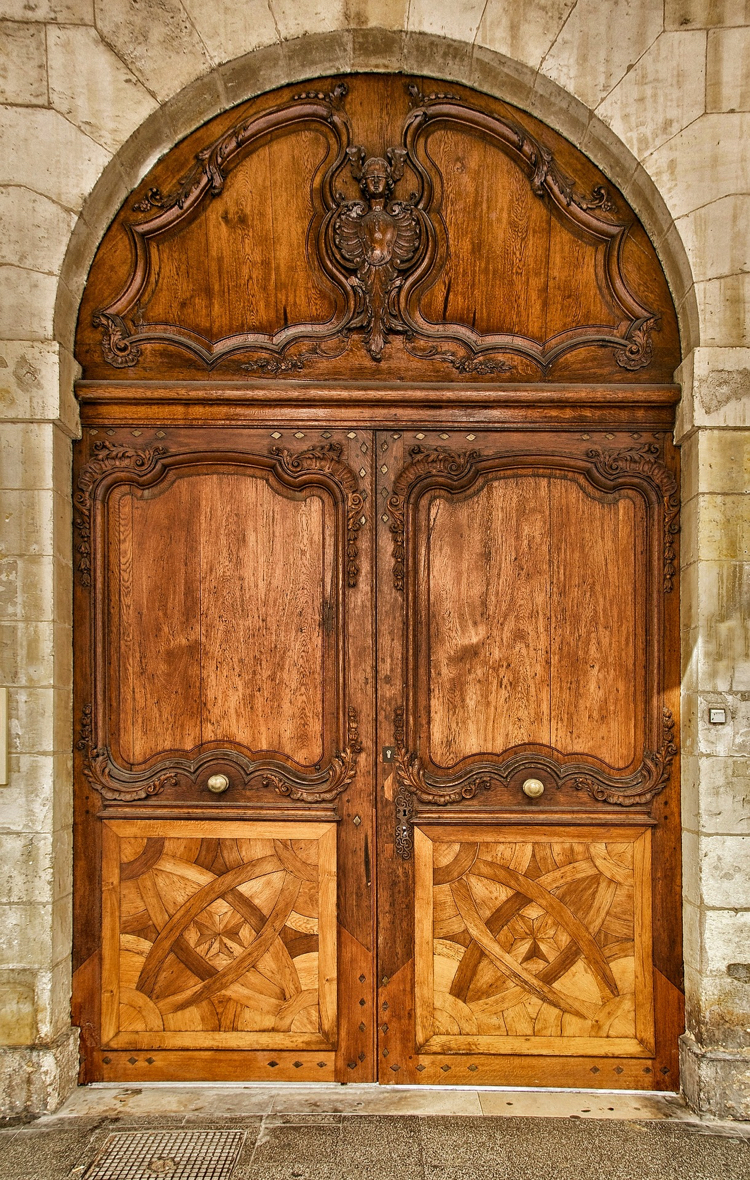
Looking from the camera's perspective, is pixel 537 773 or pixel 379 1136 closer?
pixel 379 1136

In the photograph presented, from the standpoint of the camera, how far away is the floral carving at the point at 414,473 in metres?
3.46

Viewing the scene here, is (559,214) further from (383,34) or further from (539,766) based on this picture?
(539,766)

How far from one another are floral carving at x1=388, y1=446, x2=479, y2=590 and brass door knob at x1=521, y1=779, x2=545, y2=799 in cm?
97

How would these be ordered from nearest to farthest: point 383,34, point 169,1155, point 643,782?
point 169,1155 < point 383,34 < point 643,782

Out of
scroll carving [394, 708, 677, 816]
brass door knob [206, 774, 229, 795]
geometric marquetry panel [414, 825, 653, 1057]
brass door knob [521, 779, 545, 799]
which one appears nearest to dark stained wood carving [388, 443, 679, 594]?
scroll carving [394, 708, 677, 816]

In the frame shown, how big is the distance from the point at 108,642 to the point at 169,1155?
1.93m

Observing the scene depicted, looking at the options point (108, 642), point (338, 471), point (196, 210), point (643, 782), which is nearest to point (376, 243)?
point (196, 210)

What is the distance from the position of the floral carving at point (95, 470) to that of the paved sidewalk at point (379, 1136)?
212 centimetres

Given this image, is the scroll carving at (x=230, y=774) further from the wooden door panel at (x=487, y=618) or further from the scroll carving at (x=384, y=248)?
the scroll carving at (x=384, y=248)

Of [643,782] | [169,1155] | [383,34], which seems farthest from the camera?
[643,782]

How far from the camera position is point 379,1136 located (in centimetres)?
302

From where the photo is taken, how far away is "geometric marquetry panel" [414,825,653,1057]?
3.39m

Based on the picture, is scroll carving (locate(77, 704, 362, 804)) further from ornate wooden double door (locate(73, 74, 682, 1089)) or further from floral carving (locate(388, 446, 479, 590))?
floral carving (locate(388, 446, 479, 590))

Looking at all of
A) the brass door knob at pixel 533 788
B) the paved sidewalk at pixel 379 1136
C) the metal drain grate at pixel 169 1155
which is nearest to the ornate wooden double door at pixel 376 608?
the brass door knob at pixel 533 788
